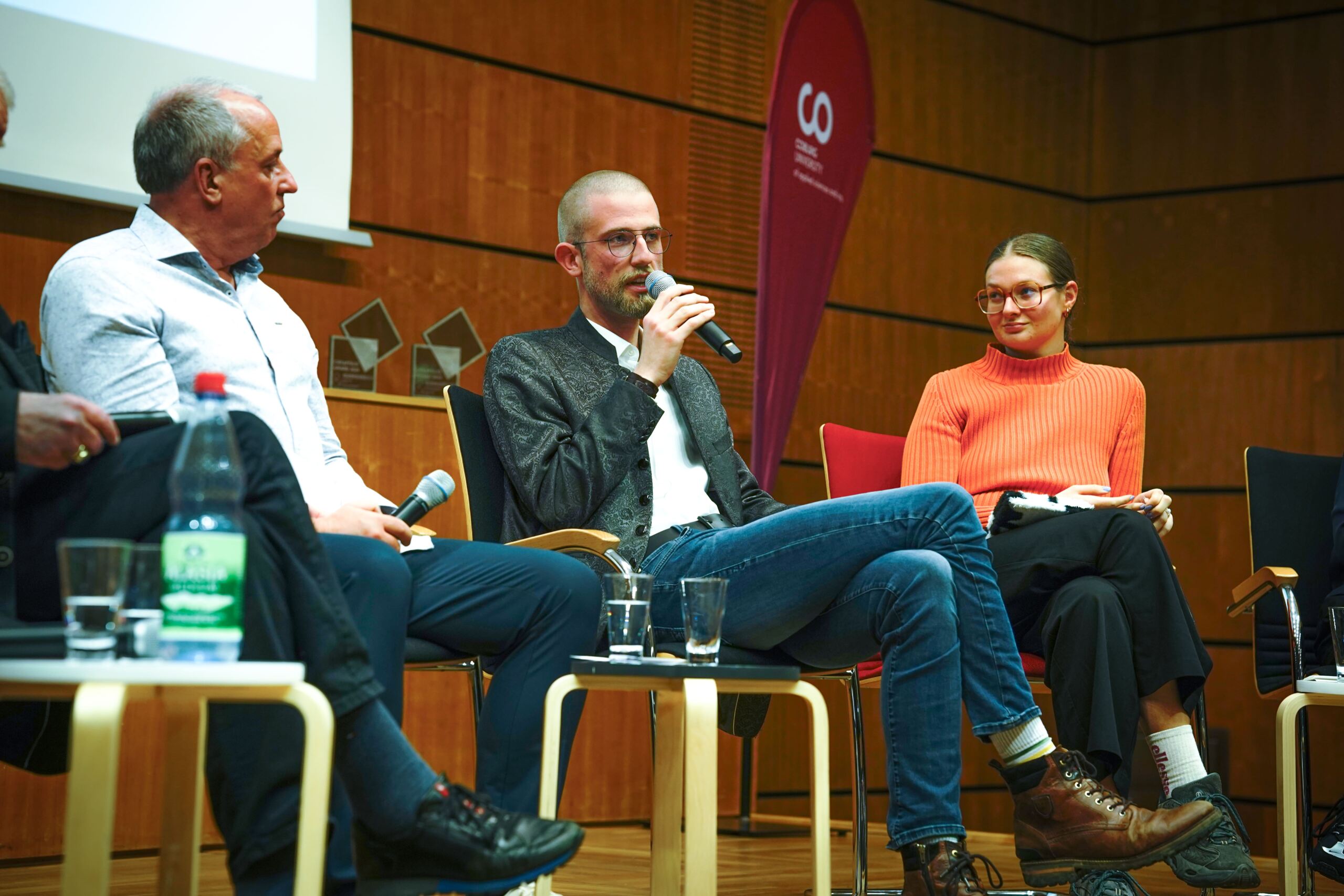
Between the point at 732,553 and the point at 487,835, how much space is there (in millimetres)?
768

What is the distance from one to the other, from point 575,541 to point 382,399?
121 cm

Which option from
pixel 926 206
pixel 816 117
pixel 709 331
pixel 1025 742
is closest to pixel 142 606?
pixel 709 331

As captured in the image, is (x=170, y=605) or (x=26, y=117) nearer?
(x=170, y=605)

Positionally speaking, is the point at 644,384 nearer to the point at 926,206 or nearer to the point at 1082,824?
the point at 1082,824

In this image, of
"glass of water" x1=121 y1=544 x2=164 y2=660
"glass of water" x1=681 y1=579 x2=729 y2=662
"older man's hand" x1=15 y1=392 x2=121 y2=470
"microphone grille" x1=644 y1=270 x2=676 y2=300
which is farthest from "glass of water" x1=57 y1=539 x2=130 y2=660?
"microphone grille" x1=644 y1=270 x2=676 y2=300

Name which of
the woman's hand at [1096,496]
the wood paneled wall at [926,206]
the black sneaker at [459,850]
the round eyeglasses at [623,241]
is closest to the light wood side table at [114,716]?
the black sneaker at [459,850]

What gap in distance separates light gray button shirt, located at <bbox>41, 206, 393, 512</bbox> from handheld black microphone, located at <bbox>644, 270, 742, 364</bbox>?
573 mm

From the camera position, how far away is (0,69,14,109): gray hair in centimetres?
179

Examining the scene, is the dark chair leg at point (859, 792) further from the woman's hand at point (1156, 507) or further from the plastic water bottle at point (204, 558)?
the plastic water bottle at point (204, 558)

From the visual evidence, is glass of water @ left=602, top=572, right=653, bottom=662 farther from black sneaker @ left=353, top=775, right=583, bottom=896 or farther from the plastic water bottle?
the plastic water bottle

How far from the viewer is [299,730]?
1.51 m

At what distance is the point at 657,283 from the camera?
8.06 ft

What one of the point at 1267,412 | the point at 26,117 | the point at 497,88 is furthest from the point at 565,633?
the point at 1267,412

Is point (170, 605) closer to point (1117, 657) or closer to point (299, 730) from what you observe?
point (299, 730)
